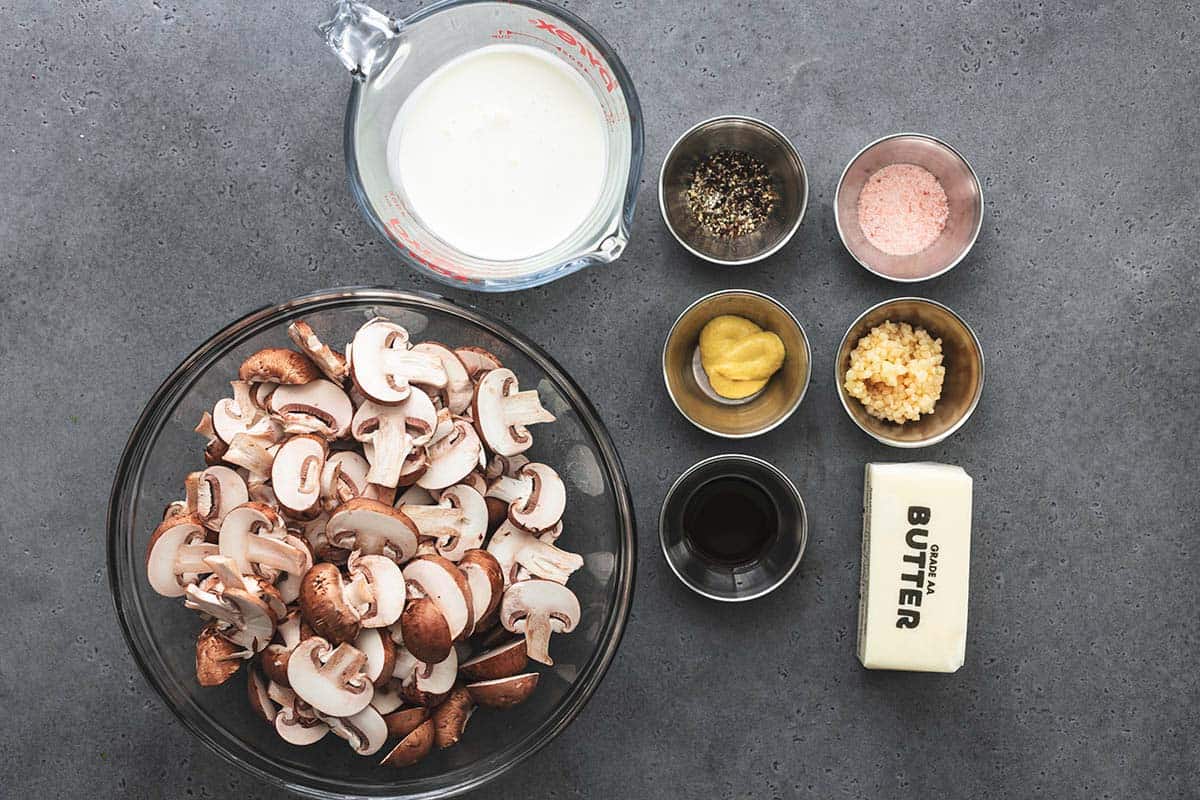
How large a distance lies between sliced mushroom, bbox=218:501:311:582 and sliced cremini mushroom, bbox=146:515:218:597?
0.19 ft

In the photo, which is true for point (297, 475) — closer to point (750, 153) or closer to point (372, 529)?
point (372, 529)

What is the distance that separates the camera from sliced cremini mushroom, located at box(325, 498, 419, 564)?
1.11m

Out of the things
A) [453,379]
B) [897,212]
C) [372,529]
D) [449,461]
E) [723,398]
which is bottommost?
[372,529]

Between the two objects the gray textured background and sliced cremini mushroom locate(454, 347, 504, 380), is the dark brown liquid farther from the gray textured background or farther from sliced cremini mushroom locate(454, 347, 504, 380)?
sliced cremini mushroom locate(454, 347, 504, 380)

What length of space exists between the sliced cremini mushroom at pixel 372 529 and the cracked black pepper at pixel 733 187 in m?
0.70

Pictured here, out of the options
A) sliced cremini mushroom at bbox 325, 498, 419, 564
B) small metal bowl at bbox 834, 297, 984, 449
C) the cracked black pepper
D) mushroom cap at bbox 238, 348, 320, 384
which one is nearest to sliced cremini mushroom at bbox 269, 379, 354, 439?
mushroom cap at bbox 238, 348, 320, 384

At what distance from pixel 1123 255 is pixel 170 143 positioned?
1580mm

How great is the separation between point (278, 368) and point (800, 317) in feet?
2.68

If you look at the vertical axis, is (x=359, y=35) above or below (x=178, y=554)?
above

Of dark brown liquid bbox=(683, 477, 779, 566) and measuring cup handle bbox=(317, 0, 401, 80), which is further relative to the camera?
dark brown liquid bbox=(683, 477, 779, 566)

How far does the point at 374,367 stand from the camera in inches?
46.1

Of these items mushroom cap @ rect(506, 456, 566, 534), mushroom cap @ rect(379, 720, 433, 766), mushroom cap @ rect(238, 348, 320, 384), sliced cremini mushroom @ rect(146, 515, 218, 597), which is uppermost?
mushroom cap @ rect(238, 348, 320, 384)

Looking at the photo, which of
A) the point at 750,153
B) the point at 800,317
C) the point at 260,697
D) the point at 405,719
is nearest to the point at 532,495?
the point at 405,719

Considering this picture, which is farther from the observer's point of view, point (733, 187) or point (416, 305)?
point (733, 187)
